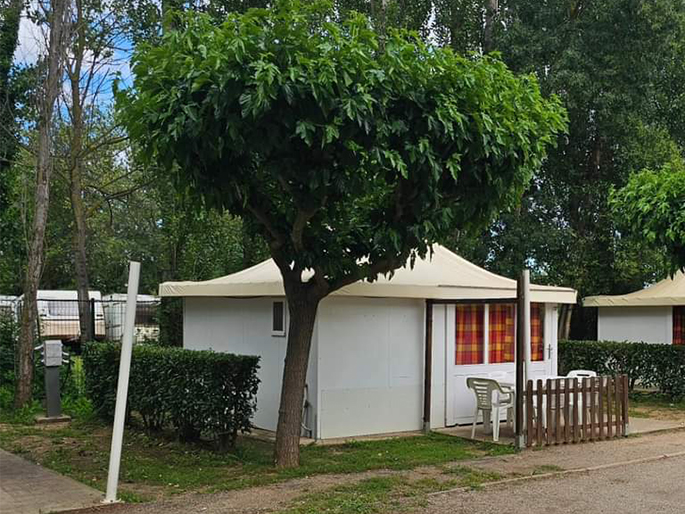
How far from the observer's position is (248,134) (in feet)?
23.5

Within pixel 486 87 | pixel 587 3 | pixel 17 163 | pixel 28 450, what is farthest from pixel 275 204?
pixel 587 3

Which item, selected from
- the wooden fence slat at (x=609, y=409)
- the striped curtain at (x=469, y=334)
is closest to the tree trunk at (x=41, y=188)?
the striped curtain at (x=469, y=334)

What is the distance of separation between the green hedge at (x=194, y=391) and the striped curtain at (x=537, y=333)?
4.94 meters

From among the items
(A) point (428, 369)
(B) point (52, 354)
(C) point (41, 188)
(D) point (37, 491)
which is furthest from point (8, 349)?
(A) point (428, 369)

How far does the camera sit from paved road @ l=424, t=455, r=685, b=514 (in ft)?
23.2

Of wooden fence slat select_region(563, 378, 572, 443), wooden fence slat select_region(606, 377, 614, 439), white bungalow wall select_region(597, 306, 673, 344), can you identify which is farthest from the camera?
white bungalow wall select_region(597, 306, 673, 344)

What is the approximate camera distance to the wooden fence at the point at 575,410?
1016 centimetres

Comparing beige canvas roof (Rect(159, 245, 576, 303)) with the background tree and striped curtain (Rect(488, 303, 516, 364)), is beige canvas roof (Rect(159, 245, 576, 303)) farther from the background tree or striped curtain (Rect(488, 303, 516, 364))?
the background tree

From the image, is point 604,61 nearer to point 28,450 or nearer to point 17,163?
point 17,163

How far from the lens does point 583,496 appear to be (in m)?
7.60

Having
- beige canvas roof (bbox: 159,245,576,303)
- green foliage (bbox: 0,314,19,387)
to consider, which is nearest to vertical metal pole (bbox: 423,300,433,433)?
beige canvas roof (bbox: 159,245,576,303)

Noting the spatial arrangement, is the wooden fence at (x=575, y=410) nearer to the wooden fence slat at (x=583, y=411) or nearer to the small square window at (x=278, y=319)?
the wooden fence slat at (x=583, y=411)

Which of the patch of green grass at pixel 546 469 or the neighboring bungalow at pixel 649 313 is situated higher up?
the neighboring bungalow at pixel 649 313

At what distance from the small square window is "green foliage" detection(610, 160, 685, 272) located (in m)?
6.72
